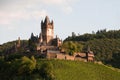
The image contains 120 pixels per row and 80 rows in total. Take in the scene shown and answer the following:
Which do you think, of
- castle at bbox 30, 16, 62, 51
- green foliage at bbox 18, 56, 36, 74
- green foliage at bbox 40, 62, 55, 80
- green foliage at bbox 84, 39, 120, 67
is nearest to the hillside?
green foliage at bbox 40, 62, 55, 80

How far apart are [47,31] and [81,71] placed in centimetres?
1901

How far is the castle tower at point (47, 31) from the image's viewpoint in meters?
97.4

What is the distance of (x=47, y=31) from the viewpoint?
9781cm

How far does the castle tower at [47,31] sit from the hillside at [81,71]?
13.9 metres

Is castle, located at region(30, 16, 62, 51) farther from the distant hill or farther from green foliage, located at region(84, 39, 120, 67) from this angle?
green foliage, located at region(84, 39, 120, 67)

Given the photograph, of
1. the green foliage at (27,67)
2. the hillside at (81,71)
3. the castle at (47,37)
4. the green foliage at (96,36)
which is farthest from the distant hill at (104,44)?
the green foliage at (27,67)

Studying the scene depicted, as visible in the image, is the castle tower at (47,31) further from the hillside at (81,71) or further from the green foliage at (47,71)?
the green foliage at (47,71)

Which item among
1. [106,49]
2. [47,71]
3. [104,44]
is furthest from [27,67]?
[104,44]

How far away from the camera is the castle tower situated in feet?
320

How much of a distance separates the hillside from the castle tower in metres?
13.9

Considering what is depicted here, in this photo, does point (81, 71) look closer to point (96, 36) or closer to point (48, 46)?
point (48, 46)

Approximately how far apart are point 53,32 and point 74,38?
46434 millimetres

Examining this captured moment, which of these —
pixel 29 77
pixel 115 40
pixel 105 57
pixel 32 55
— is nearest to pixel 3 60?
pixel 32 55

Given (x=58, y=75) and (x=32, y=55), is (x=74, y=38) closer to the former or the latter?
(x=32, y=55)
